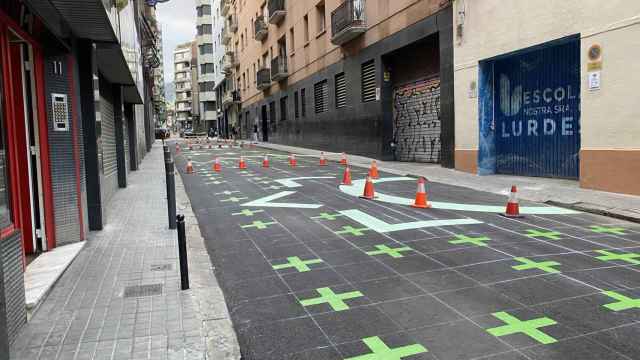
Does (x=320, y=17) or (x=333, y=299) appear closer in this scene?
(x=333, y=299)

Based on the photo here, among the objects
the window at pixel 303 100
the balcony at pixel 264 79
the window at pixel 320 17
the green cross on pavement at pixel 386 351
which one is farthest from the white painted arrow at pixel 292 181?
the balcony at pixel 264 79

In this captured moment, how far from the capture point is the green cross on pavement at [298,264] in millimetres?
5807

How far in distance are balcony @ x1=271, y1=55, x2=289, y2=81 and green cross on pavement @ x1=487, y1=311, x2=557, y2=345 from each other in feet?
107

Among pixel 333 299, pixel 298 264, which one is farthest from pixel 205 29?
pixel 333 299

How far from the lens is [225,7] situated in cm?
6219

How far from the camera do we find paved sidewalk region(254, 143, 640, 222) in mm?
8969

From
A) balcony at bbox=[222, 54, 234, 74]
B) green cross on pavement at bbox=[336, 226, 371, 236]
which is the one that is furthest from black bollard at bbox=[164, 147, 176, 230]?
balcony at bbox=[222, 54, 234, 74]

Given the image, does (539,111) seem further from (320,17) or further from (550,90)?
(320,17)

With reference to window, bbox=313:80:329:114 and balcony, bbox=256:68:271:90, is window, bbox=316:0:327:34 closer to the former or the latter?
window, bbox=313:80:329:114

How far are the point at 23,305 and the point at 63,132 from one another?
11.2 ft

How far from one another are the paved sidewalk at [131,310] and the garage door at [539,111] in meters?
9.58

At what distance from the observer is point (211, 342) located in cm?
390

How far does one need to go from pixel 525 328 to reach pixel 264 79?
3811cm

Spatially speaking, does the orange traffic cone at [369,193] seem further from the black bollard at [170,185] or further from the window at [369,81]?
the window at [369,81]
